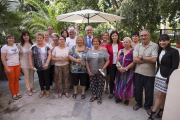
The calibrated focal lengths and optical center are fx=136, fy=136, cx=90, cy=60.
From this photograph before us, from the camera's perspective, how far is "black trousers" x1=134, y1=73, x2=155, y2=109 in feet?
10.5

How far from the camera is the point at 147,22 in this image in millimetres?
8078

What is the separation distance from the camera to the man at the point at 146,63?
3066 millimetres

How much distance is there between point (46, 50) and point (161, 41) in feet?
9.78

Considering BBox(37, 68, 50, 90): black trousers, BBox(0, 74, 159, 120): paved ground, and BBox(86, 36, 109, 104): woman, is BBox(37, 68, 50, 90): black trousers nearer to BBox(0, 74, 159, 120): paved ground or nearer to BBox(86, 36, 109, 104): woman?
BBox(0, 74, 159, 120): paved ground

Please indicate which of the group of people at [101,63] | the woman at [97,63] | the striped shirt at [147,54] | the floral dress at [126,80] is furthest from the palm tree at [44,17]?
the striped shirt at [147,54]

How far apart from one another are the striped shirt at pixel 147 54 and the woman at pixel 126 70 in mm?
207

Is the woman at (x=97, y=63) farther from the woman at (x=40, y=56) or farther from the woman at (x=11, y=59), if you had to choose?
the woman at (x=11, y=59)

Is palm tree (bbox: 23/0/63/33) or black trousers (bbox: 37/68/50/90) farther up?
palm tree (bbox: 23/0/63/33)

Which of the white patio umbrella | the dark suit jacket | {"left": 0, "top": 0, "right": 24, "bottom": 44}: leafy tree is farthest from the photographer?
{"left": 0, "top": 0, "right": 24, "bottom": 44}: leafy tree

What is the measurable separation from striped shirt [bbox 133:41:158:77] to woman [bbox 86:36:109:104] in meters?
0.81

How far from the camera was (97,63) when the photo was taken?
3.60 metres

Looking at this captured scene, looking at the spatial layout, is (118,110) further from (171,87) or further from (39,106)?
(39,106)

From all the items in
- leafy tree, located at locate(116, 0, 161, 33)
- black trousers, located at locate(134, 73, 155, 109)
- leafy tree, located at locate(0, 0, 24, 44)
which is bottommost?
black trousers, located at locate(134, 73, 155, 109)

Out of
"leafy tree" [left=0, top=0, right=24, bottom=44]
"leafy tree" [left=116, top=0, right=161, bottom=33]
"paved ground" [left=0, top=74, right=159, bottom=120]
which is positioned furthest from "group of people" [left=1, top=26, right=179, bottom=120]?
"leafy tree" [left=116, top=0, right=161, bottom=33]
